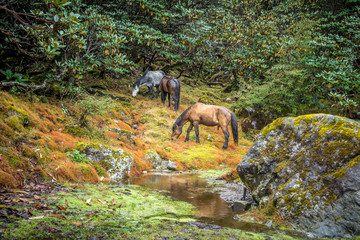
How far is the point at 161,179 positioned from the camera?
26.4 feet

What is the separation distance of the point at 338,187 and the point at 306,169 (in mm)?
651

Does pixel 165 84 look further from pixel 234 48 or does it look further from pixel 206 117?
pixel 234 48

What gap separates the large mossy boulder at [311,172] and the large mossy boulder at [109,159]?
11.8 ft

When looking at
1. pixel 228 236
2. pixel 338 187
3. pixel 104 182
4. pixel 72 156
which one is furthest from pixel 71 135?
pixel 338 187

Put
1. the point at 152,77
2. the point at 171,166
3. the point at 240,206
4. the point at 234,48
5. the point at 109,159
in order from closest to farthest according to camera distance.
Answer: the point at 240,206
the point at 109,159
the point at 171,166
the point at 152,77
the point at 234,48

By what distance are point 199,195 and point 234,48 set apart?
1575 centimetres

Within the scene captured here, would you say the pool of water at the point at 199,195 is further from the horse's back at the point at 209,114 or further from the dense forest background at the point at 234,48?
the horse's back at the point at 209,114

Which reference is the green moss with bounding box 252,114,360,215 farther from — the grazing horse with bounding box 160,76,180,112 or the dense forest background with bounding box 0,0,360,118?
the grazing horse with bounding box 160,76,180,112

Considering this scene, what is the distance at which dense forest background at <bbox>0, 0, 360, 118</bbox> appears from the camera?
1024 cm

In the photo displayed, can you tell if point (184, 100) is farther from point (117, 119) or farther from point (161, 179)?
point (161, 179)

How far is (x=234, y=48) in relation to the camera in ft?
Result: 64.1

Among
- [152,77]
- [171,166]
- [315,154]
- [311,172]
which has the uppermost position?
[152,77]

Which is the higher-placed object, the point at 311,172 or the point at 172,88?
the point at 172,88

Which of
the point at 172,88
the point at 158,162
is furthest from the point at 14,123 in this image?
the point at 172,88
